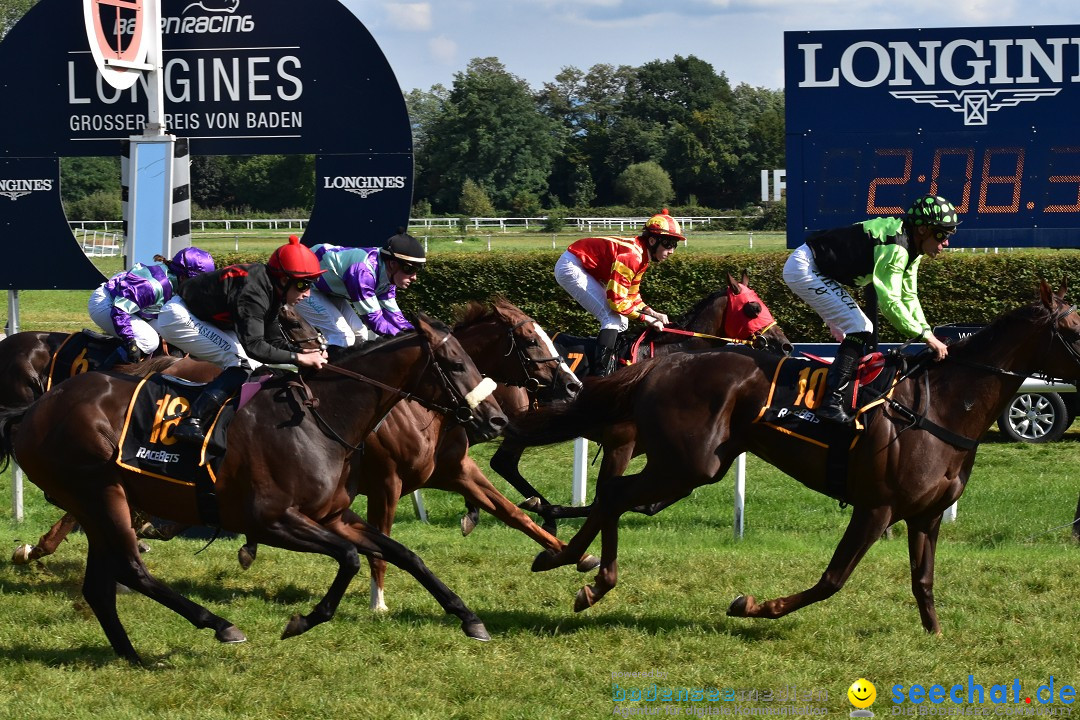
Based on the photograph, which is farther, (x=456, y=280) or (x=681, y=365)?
(x=456, y=280)

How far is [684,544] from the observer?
770cm

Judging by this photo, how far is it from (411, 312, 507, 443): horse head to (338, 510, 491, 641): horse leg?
59 cm

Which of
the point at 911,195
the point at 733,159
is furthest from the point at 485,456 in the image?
the point at 733,159

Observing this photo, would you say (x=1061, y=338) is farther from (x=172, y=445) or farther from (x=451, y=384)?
(x=172, y=445)

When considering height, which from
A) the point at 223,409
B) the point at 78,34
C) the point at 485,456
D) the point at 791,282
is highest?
the point at 78,34

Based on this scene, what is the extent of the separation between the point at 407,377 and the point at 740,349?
1.66 meters

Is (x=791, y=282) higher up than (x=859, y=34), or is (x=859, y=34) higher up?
(x=859, y=34)

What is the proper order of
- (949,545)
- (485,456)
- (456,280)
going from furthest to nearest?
(456,280) < (485,456) < (949,545)

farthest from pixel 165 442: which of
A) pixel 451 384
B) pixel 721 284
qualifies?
pixel 721 284

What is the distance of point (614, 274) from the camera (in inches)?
313

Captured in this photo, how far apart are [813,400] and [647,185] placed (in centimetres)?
4137

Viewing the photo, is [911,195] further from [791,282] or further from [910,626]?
[910,626]

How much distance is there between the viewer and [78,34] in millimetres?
10523

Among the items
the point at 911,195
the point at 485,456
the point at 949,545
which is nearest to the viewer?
the point at 949,545
